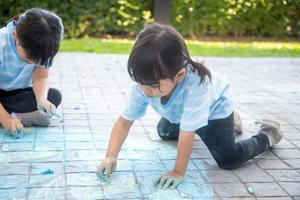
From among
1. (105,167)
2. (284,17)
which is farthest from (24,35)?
(284,17)

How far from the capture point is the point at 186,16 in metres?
9.34

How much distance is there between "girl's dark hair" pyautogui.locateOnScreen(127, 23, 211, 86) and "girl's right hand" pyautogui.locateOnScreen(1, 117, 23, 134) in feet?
3.92

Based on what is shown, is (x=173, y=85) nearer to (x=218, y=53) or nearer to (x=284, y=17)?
(x=218, y=53)

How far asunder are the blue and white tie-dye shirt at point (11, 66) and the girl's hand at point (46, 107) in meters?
0.21

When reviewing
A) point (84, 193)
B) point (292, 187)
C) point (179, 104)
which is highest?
point (179, 104)

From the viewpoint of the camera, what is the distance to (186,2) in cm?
920

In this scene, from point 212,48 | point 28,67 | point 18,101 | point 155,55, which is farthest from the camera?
point 212,48

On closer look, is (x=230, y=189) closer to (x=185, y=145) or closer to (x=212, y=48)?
(x=185, y=145)

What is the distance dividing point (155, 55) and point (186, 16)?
7.44 metres

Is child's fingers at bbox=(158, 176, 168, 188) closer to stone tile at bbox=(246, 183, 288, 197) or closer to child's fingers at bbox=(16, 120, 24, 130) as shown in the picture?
stone tile at bbox=(246, 183, 288, 197)

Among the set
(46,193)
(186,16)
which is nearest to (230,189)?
(46,193)

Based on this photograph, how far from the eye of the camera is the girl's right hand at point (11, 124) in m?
3.01

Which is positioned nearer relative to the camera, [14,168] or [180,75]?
[180,75]

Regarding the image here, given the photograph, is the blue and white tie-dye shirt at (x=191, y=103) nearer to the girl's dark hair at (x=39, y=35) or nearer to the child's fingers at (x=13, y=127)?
the girl's dark hair at (x=39, y=35)
